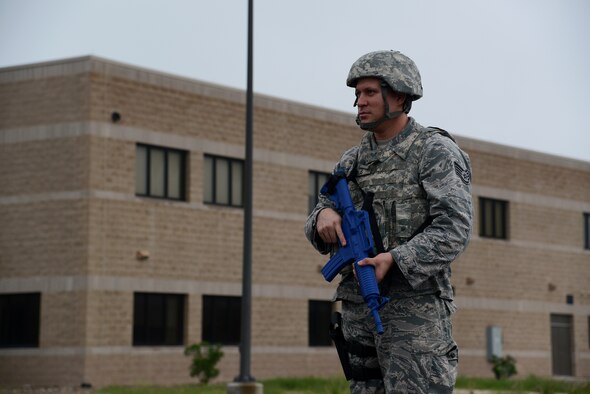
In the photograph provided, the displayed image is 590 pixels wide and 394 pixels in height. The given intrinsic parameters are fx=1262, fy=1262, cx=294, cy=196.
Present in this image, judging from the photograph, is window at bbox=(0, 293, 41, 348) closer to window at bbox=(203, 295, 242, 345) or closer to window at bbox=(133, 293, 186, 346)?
window at bbox=(133, 293, 186, 346)

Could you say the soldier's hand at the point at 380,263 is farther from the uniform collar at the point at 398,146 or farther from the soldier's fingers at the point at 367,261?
the uniform collar at the point at 398,146

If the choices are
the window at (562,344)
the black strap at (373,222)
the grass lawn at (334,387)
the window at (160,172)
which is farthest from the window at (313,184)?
the black strap at (373,222)

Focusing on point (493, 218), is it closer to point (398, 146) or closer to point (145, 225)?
point (145, 225)

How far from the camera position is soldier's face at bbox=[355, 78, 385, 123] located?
5742 mm

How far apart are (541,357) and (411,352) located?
39547 mm

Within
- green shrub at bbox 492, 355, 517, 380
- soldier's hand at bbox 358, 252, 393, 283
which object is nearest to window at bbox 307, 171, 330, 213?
green shrub at bbox 492, 355, 517, 380

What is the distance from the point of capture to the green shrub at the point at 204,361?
29.7 metres

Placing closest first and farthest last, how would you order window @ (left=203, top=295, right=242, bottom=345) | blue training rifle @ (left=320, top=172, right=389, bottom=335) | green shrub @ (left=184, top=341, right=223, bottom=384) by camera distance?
blue training rifle @ (left=320, top=172, right=389, bottom=335) < green shrub @ (left=184, top=341, right=223, bottom=384) < window @ (left=203, top=295, right=242, bottom=345)

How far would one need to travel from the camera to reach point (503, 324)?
4253 centimetres

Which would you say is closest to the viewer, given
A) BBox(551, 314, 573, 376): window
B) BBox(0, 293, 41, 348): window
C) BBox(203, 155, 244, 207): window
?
BBox(0, 293, 41, 348): window

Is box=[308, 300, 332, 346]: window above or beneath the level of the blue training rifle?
above

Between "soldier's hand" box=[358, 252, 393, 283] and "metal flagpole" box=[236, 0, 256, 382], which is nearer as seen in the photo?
"soldier's hand" box=[358, 252, 393, 283]

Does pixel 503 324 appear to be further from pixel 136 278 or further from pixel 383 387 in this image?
pixel 383 387

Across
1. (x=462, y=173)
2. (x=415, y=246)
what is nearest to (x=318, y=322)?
(x=462, y=173)
